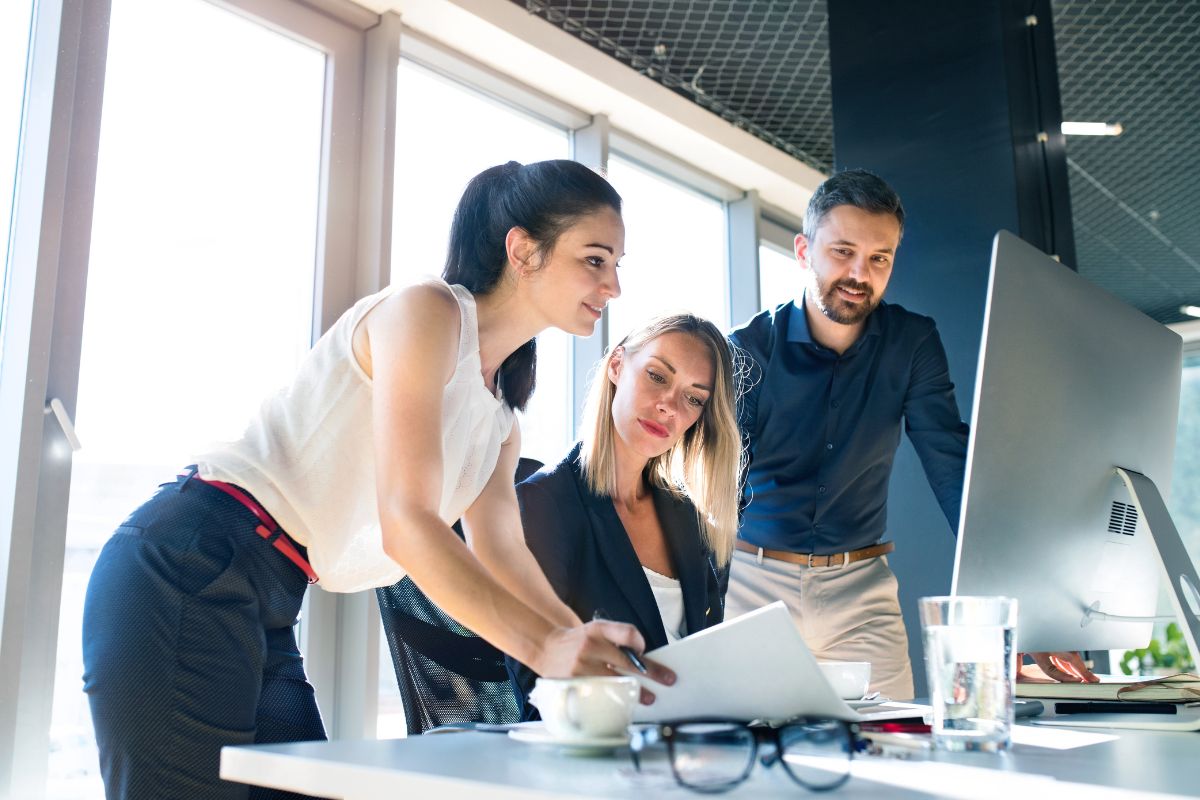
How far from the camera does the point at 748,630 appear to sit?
0.76 m

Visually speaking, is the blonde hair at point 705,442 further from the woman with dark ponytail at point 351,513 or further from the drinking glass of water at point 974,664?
the drinking glass of water at point 974,664

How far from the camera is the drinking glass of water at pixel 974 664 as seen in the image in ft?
2.81

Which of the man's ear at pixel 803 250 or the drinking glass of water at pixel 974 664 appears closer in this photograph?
the drinking glass of water at pixel 974 664

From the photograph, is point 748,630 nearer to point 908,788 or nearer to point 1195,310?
point 908,788

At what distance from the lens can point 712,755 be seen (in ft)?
2.17

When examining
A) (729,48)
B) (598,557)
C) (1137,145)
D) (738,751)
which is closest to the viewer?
(738,751)

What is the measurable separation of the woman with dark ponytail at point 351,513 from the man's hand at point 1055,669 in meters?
0.63

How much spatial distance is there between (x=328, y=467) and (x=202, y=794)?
14.3 inches

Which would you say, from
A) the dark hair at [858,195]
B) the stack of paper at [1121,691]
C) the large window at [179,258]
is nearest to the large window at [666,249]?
the large window at [179,258]

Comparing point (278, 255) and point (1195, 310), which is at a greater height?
point (1195, 310)

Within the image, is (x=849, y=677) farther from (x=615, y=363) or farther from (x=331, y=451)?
(x=615, y=363)

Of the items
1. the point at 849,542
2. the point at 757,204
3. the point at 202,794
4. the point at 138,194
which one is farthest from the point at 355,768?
the point at 757,204

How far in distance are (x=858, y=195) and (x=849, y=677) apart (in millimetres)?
1145

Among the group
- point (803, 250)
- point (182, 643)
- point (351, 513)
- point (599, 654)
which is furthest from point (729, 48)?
point (599, 654)
